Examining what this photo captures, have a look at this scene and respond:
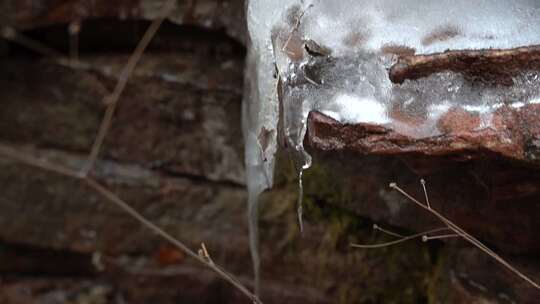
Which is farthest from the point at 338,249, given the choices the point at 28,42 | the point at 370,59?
the point at 28,42

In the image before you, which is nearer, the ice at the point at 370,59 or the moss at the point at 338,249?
the ice at the point at 370,59

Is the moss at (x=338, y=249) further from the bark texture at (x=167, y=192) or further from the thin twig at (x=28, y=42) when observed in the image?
the thin twig at (x=28, y=42)

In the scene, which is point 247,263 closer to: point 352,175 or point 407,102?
point 352,175

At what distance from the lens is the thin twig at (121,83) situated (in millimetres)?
1796

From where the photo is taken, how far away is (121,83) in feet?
6.08

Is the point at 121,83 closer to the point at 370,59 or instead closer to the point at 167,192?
the point at 167,192

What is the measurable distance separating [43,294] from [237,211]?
665 millimetres

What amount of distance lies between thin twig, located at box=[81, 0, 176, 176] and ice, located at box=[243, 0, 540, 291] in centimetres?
56

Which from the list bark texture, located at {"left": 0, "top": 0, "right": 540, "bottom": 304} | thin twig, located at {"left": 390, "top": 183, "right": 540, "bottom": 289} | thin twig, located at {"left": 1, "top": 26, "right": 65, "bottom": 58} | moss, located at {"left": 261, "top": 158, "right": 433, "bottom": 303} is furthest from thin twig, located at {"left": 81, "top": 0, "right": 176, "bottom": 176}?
thin twig, located at {"left": 390, "top": 183, "right": 540, "bottom": 289}

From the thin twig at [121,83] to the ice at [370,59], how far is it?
560 millimetres

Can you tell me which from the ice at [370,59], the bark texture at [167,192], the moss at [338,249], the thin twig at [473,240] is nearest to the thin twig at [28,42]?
the bark texture at [167,192]

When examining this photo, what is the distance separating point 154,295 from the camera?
6.62 feet

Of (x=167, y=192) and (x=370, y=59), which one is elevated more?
(x=370, y=59)

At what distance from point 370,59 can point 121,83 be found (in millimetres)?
887
